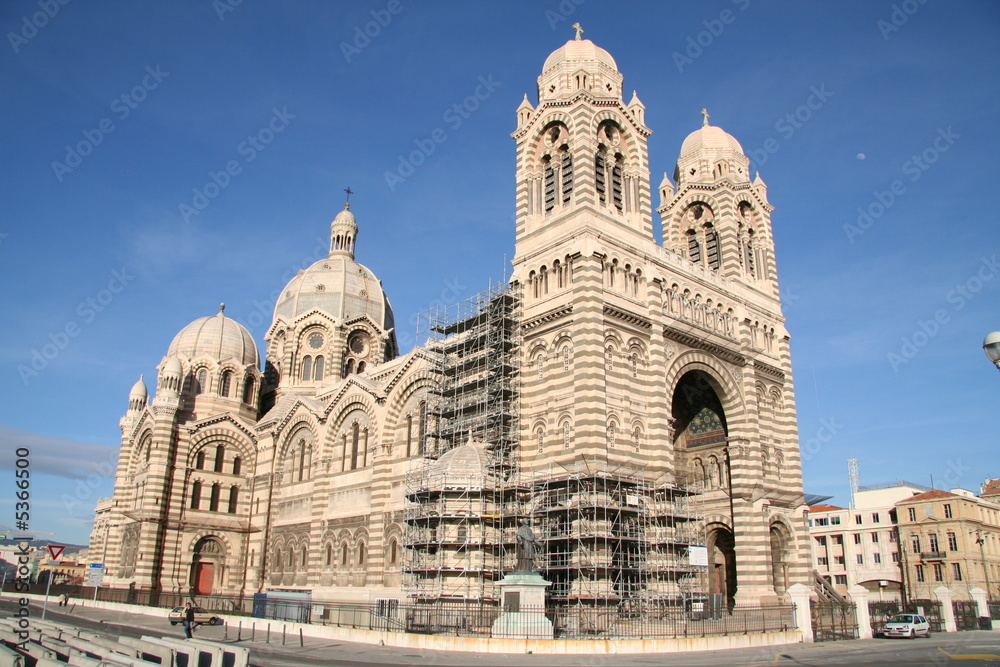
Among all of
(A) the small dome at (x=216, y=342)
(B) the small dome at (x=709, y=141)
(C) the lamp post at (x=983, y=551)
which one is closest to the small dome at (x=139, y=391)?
(A) the small dome at (x=216, y=342)

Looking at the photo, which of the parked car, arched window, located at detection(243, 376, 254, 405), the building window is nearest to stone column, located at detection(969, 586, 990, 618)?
the parked car

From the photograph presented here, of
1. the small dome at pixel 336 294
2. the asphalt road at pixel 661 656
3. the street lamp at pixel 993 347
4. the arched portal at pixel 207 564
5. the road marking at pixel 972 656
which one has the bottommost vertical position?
the asphalt road at pixel 661 656

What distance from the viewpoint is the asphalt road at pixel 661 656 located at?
62.2ft

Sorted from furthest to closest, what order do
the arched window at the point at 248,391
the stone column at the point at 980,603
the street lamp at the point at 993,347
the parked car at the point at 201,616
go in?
1. the arched window at the point at 248,391
2. the stone column at the point at 980,603
3. the parked car at the point at 201,616
4. the street lamp at the point at 993,347

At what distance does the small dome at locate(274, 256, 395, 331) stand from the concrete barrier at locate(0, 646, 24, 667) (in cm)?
4366

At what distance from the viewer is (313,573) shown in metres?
42.8

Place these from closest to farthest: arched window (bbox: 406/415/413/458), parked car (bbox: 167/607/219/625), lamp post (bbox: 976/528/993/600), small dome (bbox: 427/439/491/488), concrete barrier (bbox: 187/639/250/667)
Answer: concrete barrier (bbox: 187/639/250/667) < parked car (bbox: 167/607/219/625) < small dome (bbox: 427/439/491/488) < arched window (bbox: 406/415/413/458) < lamp post (bbox: 976/528/993/600)

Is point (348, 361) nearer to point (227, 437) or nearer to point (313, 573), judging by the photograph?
point (227, 437)

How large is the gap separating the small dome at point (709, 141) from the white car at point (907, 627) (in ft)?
85.0

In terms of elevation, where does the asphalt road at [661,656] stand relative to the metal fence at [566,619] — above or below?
below

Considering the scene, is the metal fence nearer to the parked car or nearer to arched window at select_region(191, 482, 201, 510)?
the parked car

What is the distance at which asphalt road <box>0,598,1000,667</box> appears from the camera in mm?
18953

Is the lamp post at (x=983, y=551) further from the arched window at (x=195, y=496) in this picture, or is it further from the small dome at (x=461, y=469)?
the arched window at (x=195, y=496)

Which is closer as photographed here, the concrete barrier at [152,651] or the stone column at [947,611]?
the concrete barrier at [152,651]
